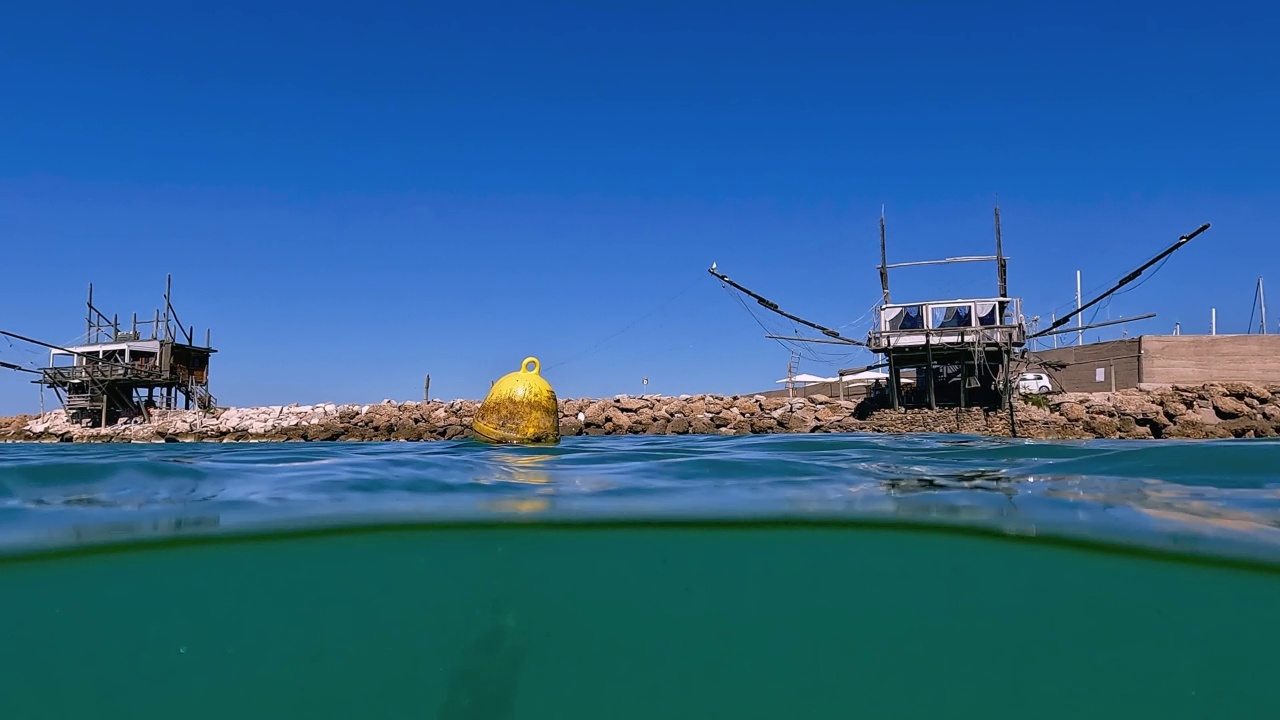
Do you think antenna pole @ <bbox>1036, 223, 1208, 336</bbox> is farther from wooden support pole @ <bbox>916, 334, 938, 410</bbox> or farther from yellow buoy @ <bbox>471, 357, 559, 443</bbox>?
yellow buoy @ <bbox>471, 357, 559, 443</bbox>

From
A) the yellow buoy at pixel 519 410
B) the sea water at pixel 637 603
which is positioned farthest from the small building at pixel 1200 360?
the sea water at pixel 637 603

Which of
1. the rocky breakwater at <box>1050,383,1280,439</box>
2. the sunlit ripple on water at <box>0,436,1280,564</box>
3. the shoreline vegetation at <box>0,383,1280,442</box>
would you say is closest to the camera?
the sunlit ripple on water at <box>0,436,1280,564</box>

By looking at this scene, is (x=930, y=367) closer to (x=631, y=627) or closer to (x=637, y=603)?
(x=637, y=603)

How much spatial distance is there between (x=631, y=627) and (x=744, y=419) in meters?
26.5

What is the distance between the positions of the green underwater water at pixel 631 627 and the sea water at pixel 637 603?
15mm

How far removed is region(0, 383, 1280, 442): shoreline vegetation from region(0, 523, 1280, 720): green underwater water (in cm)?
2073

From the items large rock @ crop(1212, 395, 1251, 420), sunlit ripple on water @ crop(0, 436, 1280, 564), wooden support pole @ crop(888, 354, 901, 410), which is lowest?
sunlit ripple on water @ crop(0, 436, 1280, 564)

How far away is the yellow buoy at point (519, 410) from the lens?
9781mm

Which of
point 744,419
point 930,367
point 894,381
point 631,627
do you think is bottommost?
point 631,627

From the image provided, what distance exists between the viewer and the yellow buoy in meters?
9.78

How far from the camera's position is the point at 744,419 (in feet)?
99.3

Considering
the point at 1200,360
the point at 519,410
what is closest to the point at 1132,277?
the point at 1200,360

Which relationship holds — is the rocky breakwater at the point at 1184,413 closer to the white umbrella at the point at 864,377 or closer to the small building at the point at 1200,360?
the small building at the point at 1200,360

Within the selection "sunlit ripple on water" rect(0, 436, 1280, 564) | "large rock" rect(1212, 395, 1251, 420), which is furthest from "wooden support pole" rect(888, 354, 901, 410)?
"sunlit ripple on water" rect(0, 436, 1280, 564)
